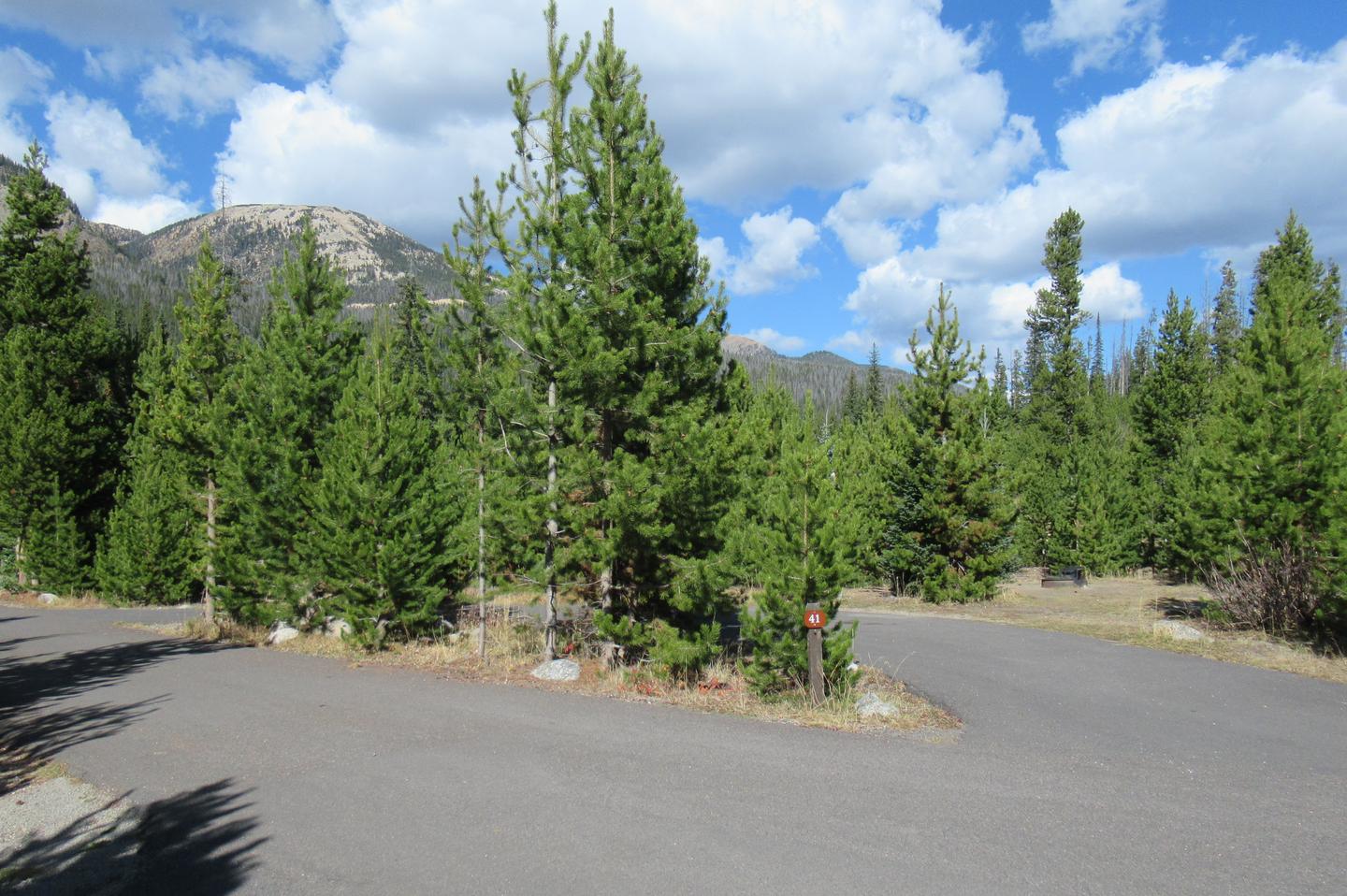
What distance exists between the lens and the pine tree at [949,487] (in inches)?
754

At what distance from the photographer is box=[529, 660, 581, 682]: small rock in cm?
1095

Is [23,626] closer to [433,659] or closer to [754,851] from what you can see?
[433,659]

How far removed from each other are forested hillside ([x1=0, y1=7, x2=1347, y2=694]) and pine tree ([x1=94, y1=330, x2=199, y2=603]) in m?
0.09

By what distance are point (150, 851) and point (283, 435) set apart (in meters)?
11.7

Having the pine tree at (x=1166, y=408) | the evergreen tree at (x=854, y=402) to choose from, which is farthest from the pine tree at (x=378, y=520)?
the evergreen tree at (x=854, y=402)

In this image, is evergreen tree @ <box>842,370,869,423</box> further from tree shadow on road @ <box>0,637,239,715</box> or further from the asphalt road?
the asphalt road

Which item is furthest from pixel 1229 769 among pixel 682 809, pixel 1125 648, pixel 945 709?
pixel 1125 648

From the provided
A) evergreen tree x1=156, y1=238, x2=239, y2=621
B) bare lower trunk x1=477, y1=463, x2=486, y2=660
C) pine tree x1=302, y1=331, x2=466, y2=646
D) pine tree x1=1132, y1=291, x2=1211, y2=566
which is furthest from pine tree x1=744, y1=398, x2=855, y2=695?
pine tree x1=1132, y1=291, x2=1211, y2=566

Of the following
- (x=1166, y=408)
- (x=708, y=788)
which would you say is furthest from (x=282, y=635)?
(x=1166, y=408)

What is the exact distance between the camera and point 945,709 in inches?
350

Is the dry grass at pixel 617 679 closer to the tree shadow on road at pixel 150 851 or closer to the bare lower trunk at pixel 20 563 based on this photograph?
the tree shadow on road at pixel 150 851

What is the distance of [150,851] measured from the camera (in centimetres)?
519

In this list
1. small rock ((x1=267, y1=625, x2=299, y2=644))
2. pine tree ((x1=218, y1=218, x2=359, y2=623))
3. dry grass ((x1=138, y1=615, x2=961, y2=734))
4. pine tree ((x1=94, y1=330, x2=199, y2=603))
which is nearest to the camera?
dry grass ((x1=138, y1=615, x2=961, y2=734))

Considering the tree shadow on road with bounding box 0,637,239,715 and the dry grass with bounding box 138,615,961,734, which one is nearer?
the dry grass with bounding box 138,615,961,734
